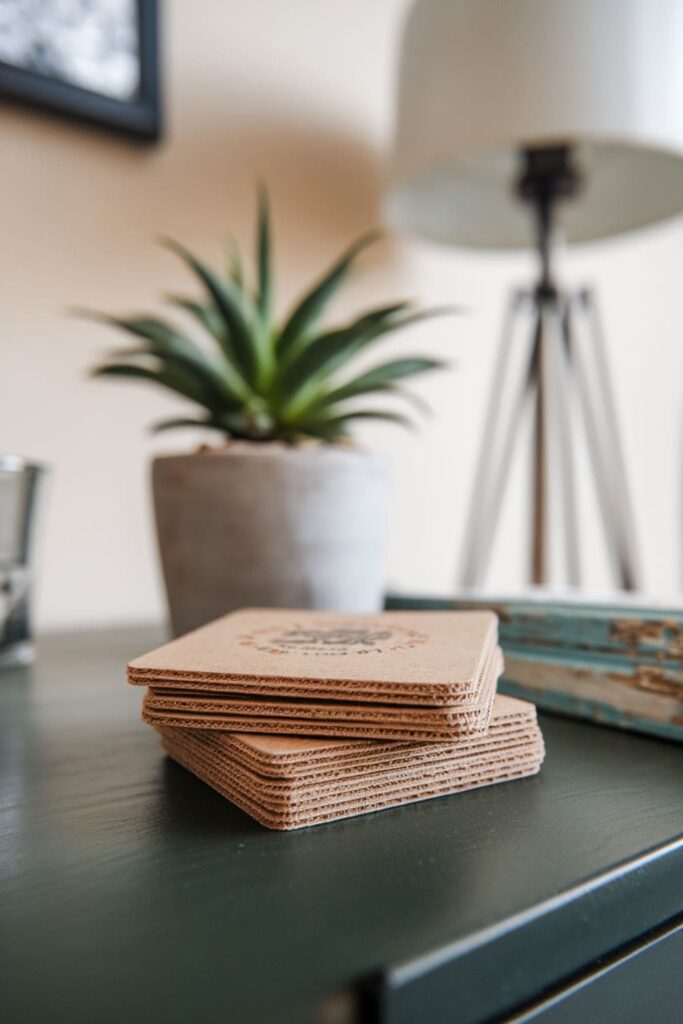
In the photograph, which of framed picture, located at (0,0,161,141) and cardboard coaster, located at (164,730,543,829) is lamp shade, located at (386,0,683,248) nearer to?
framed picture, located at (0,0,161,141)

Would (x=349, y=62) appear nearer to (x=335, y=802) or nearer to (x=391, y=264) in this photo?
(x=391, y=264)

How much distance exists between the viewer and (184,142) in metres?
1.03

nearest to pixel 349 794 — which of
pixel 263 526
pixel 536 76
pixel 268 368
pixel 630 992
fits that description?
pixel 630 992

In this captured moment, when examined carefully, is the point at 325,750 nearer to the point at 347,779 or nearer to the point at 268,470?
the point at 347,779

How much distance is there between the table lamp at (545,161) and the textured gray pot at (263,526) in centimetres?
51

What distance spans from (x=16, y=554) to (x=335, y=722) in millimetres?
426

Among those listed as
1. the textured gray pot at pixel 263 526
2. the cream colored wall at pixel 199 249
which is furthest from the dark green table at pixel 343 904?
the cream colored wall at pixel 199 249

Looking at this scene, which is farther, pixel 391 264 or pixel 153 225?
pixel 391 264

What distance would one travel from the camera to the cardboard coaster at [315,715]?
0.29 meters

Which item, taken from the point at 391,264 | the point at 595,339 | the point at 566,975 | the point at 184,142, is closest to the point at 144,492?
the point at 184,142

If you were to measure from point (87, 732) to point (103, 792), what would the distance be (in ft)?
0.34

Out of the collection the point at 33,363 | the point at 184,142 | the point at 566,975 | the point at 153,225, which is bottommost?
the point at 566,975

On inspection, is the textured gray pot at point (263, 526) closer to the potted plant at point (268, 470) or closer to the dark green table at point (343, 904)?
the potted plant at point (268, 470)

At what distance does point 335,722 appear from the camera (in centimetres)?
30
